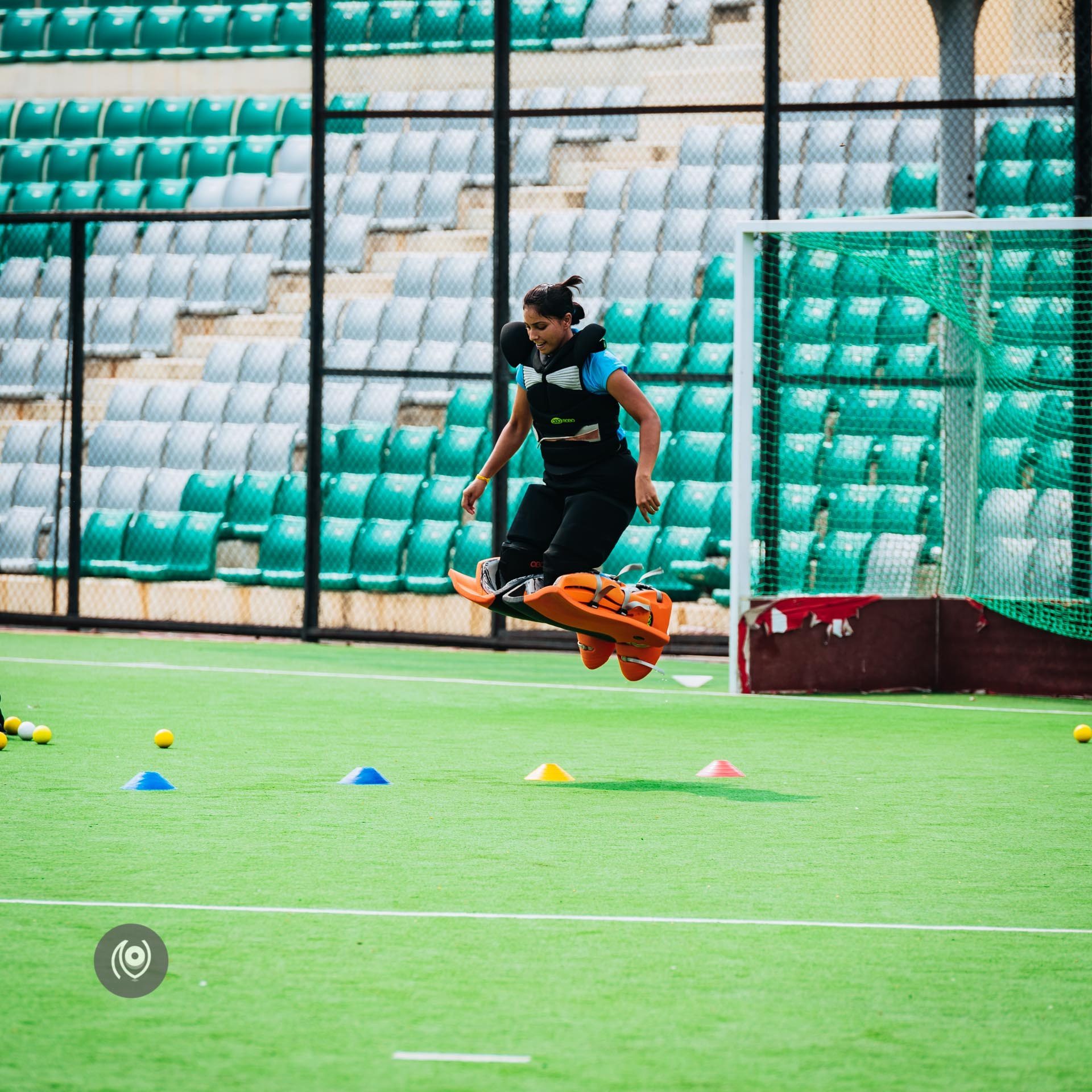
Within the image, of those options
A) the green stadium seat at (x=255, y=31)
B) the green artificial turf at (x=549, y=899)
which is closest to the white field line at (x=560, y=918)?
the green artificial turf at (x=549, y=899)

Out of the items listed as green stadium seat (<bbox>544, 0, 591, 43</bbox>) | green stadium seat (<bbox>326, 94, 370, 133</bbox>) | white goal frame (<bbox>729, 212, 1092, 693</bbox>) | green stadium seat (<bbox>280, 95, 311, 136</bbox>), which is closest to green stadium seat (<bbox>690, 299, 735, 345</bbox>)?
green stadium seat (<bbox>544, 0, 591, 43</bbox>)

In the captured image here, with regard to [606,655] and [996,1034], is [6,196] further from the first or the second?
[996,1034]

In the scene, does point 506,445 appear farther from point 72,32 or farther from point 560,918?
point 72,32

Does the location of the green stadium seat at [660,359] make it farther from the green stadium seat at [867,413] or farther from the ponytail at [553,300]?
the ponytail at [553,300]

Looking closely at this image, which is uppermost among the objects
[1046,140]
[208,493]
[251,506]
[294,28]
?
[294,28]

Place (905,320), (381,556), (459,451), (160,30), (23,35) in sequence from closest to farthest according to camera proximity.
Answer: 1. (905,320)
2. (381,556)
3. (459,451)
4. (160,30)
5. (23,35)

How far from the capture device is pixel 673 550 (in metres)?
14.4

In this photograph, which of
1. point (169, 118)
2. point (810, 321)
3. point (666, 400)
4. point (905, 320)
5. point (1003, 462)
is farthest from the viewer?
point (169, 118)

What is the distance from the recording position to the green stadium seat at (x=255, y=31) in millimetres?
20625

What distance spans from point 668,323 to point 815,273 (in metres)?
1.62

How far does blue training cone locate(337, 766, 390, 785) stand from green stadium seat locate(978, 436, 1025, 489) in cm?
648

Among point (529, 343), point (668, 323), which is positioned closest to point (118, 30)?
point (668, 323)

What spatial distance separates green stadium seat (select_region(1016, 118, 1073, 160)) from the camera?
15.0 meters

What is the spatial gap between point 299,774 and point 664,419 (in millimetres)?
7980
